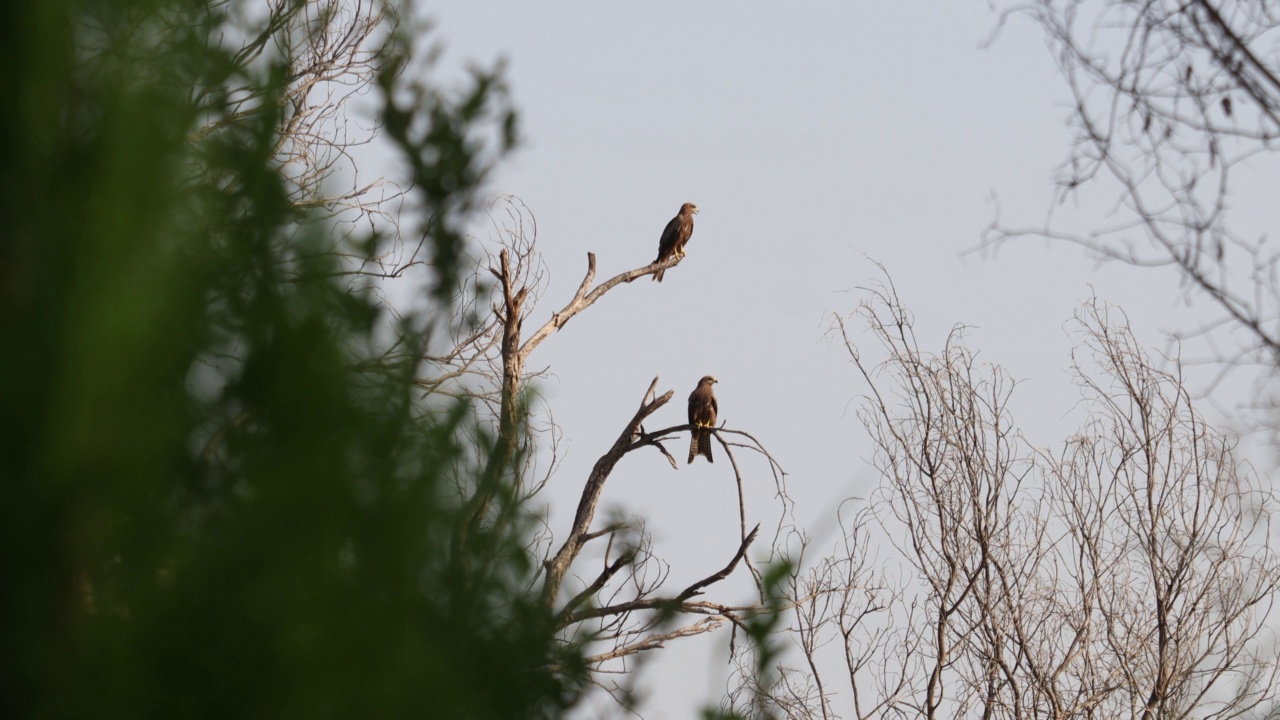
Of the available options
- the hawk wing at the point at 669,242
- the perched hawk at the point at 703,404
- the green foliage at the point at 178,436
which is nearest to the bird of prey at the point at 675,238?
the hawk wing at the point at 669,242

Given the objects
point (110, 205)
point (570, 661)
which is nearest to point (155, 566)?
point (110, 205)

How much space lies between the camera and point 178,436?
0.90 metres

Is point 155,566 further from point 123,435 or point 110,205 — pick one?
point 110,205

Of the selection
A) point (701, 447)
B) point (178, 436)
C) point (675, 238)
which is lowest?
point (178, 436)

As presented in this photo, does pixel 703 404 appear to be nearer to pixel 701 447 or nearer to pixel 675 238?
pixel 701 447

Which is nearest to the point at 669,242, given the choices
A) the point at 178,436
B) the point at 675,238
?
the point at 675,238

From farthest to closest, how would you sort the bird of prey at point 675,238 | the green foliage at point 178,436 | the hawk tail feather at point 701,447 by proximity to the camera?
the bird of prey at point 675,238 → the hawk tail feather at point 701,447 → the green foliage at point 178,436

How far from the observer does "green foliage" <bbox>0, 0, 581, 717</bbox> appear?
84 cm

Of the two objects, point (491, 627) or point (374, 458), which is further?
point (491, 627)

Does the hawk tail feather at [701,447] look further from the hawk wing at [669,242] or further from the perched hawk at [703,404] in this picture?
the hawk wing at [669,242]

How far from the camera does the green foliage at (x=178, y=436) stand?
0.84 metres

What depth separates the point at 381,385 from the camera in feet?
3.53

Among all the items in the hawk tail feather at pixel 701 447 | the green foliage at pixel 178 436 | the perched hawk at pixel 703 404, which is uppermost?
the perched hawk at pixel 703 404

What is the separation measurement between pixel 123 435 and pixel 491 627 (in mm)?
520
